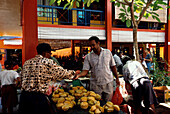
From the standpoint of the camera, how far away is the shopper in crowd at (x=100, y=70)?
338 cm

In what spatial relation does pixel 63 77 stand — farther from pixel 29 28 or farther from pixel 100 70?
pixel 29 28

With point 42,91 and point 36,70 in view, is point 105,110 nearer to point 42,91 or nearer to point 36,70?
point 42,91

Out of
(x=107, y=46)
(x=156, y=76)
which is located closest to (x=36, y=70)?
(x=156, y=76)

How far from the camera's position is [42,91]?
90.3 inches

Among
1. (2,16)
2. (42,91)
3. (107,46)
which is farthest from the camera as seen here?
(107,46)

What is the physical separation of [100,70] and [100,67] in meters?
0.07

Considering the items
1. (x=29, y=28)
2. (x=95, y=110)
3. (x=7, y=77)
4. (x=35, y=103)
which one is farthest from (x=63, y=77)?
(x=7, y=77)

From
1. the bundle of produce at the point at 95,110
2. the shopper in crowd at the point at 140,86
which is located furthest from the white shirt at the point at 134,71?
the bundle of produce at the point at 95,110

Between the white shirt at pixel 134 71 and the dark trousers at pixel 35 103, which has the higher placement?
the white shirt at pixel 134 71

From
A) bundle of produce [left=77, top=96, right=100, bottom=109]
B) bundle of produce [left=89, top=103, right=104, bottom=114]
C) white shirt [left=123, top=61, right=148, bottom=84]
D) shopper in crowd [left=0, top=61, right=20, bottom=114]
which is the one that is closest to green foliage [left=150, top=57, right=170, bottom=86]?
white shirt [left=123, top=61, right=148, bottom=84]

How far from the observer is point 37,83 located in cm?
228

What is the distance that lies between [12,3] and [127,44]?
13.3 meters

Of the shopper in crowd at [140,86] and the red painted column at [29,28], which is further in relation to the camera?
the red painted column at [29,28]

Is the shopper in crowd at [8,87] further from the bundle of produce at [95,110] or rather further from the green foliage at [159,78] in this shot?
the green foliage at [159,78]
